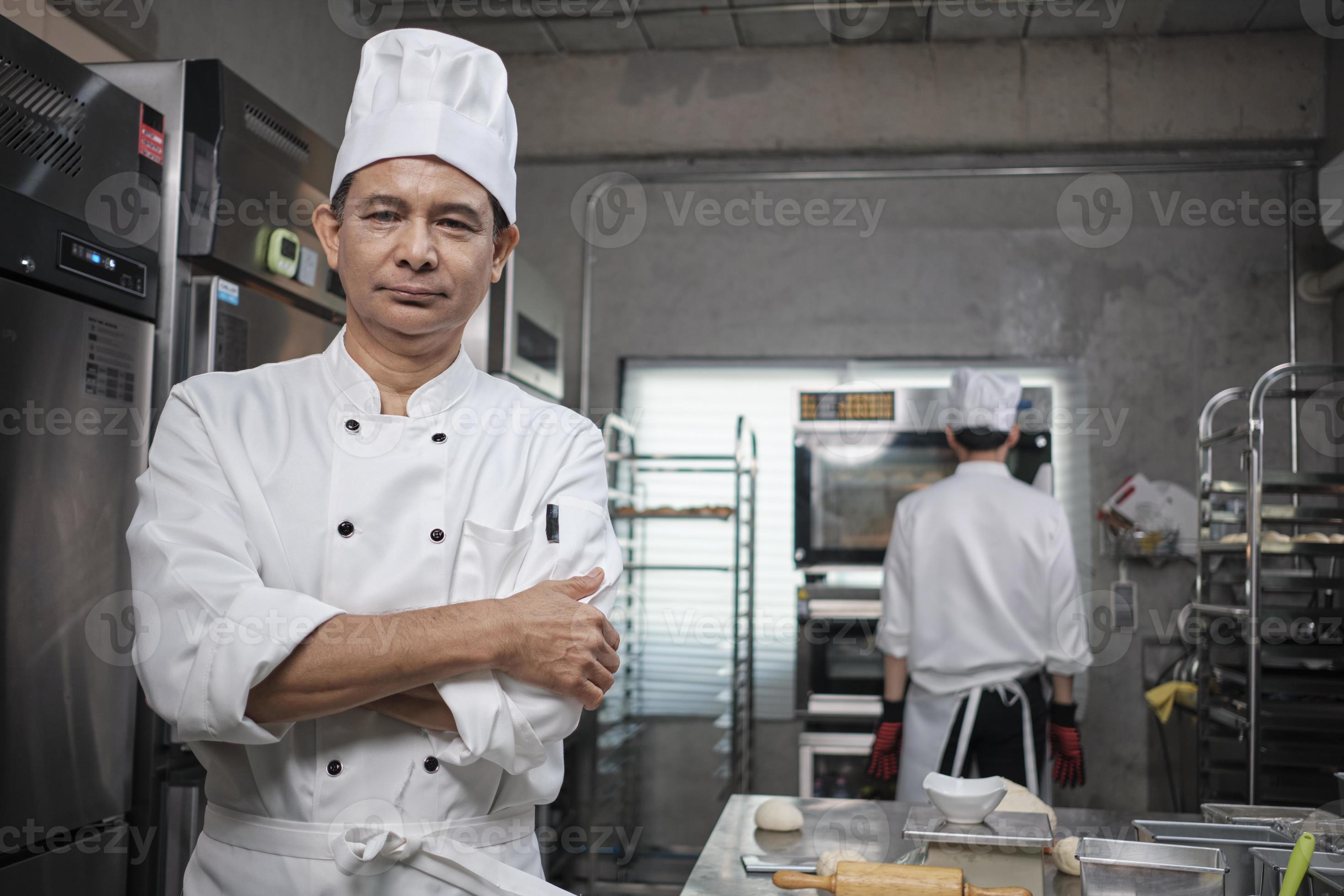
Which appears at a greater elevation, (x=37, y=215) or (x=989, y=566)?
(x=37, y=215)

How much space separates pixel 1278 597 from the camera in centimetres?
436

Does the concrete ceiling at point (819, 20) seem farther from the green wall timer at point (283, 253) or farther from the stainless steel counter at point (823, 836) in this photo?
the stainless steel counter at point (823, 836)

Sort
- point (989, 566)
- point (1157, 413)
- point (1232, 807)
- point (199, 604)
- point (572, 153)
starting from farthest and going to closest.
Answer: point (572, 153), point (1157, 413), point (989, 566), point (1232, 807), point (199, 604)

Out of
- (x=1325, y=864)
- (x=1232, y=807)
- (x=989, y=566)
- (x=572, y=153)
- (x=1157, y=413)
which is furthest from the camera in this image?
(x=572, y=153)

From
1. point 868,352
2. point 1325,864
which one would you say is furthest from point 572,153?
point 1325,864

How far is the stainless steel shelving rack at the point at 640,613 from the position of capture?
4.03 meters

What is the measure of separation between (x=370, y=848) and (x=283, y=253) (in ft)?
5.26

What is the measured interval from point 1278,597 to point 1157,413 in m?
0.94

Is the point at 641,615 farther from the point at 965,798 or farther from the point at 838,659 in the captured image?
the point at 965,798

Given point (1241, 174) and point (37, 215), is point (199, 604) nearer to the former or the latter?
point (37, 215)

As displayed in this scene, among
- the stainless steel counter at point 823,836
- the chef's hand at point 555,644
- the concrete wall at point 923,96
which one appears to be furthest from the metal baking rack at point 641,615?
the chef's hand at point 555,644

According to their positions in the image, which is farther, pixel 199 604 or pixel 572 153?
pixel 572 153

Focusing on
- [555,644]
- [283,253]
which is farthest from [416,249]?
[283,253]

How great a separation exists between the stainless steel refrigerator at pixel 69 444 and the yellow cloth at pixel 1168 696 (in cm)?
334
